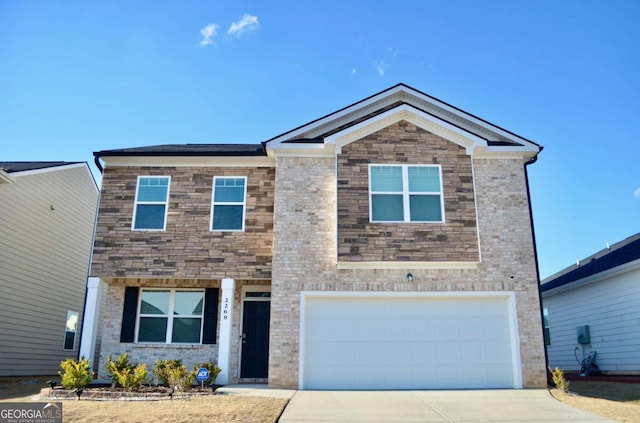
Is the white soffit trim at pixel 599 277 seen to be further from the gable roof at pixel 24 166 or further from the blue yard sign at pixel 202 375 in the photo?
the gable roof at pixel 24 166

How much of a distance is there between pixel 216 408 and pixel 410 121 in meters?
8.50

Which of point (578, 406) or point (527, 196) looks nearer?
point (578, 406)

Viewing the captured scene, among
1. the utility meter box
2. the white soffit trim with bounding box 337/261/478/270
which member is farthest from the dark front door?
the utility meter box

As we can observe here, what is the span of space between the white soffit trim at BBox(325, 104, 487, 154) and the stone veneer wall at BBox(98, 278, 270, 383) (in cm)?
434

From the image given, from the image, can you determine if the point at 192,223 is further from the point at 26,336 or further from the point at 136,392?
the point at 26,336

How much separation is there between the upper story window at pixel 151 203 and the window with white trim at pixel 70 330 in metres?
7.05

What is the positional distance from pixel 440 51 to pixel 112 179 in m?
9.32

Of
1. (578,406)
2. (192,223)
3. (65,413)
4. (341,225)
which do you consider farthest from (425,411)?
(192,223)

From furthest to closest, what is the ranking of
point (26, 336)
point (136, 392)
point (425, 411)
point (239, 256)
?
1. point (26, 336)
2. point (239, 256)
3. point (136, 392)
4. point (425, 411)

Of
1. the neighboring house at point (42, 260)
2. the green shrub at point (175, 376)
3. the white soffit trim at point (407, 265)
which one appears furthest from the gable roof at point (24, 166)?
the white soffit trim at point (407, 265)

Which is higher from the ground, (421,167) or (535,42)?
(535,42)

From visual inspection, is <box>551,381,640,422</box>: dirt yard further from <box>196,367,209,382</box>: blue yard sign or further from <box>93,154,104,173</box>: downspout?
<box>93,154,104,173</box>: downspout

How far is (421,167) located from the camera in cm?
1386

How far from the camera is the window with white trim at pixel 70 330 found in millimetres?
19141
